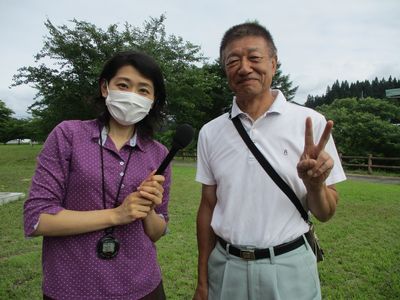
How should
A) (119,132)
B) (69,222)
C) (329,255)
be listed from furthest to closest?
1. (329,255)
2. (119,132)
3. (69,222)

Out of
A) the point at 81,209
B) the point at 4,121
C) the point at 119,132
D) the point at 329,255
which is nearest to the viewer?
the point at 81,209

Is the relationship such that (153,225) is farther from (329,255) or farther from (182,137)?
(329,255)

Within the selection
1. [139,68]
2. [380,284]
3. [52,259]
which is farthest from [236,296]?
[380,284]

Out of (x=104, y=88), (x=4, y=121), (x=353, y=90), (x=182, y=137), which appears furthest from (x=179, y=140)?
(x=353, y=90)

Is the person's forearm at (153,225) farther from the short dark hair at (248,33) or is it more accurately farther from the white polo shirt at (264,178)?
the short dark hair at (248,33)

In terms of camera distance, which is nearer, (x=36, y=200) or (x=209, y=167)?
(x=36, y=200)

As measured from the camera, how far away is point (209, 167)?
2297 millimetres

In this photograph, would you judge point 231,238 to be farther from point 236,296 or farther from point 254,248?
point 236,296

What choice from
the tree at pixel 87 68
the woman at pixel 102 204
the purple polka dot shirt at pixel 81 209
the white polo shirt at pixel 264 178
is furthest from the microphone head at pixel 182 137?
the tree at pixel 87 68

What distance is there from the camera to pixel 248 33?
7.02 ft

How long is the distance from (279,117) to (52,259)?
1457mm

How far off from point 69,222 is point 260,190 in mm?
1020

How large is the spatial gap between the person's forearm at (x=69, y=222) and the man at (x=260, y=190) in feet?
2.46

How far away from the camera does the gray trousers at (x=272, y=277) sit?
1.94 metres
